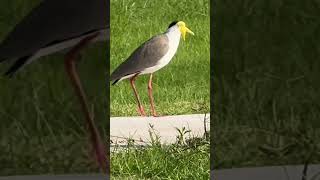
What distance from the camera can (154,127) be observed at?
20.9 feet

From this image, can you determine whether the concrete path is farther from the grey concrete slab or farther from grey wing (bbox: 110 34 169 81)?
the grey concrete slab

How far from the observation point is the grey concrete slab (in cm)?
452

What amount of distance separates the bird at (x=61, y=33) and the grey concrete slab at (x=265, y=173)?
1214 mm

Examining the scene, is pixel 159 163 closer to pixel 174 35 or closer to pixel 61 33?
pixel 61 33

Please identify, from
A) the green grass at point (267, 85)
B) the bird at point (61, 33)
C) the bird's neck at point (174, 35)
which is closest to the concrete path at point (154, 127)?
the green grass at point (267, 85)

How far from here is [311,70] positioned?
5664 mm

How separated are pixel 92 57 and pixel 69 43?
1410mm

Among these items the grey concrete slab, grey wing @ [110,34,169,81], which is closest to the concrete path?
grey wing @ [110,34,169,81]

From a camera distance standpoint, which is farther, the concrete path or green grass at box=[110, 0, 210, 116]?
green grass at box=[110, 0, 210, 116]

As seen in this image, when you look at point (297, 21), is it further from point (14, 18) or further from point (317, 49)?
point (14, 18)

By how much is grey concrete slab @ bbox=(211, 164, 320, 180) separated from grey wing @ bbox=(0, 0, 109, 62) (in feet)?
4.87

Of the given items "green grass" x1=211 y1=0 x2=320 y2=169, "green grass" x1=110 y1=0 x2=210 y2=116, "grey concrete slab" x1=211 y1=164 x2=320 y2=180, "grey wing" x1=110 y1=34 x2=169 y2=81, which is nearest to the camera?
"grey concrete slab" x1=211 y1=164 x2=320 y2=180

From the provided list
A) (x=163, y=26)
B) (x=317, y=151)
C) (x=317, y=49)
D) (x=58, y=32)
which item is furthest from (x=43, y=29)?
(x=163, y=26)

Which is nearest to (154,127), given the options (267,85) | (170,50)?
(170,50)
